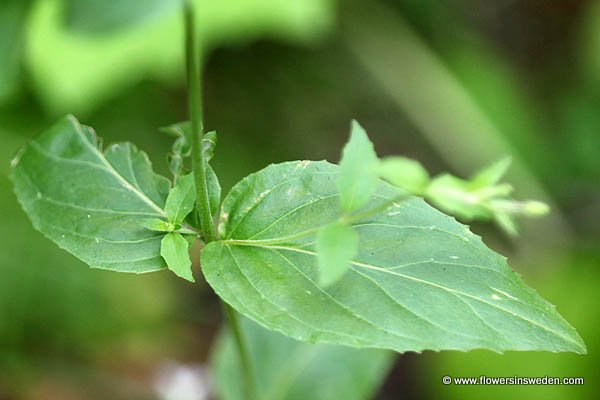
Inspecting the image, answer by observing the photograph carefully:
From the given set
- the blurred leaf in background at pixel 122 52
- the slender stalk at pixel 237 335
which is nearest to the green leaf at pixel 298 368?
the slender stalk at pixel 237 335

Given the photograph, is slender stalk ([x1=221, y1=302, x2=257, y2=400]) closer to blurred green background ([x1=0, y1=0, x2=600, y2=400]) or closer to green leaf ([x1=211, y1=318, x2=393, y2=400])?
green leaf ([x1=211, y1=318, x2=393, y2=400])

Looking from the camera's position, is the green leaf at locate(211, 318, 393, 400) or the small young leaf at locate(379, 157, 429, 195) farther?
the green leaf at locate(211, 318, 393, 400)

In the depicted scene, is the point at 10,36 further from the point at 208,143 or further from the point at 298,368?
the point at 298,368

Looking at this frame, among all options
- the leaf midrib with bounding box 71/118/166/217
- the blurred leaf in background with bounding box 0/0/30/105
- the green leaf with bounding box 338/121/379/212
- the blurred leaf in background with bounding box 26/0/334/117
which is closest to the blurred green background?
the blurred leaf in background with bounding box 26/0/334/117

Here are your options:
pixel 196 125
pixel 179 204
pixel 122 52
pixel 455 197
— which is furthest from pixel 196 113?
pixel 122 52

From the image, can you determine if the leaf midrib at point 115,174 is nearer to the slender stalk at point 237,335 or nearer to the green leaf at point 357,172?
the slender stalk at point 237,335

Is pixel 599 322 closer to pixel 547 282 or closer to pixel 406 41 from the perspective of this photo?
pixel 547 282

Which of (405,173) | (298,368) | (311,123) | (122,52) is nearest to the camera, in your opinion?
(405,173)
